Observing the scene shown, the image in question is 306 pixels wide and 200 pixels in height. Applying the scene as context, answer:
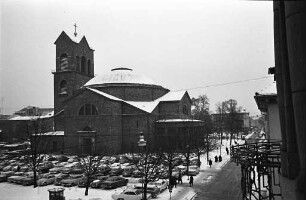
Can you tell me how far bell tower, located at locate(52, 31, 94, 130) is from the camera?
54031mm

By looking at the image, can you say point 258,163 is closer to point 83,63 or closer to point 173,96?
point 173,96

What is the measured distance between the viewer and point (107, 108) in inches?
1784

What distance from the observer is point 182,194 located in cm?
2173

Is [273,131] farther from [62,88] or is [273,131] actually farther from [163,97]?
[62,88]

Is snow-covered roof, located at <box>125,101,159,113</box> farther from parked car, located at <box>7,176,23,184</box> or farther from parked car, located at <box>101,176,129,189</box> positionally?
parked car, located at <box>7,176,23,184</box>

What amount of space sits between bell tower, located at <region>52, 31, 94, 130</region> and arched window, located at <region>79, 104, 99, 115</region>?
7.87m

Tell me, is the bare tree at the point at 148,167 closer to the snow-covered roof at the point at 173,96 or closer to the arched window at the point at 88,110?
the arched window at the point at 88,110

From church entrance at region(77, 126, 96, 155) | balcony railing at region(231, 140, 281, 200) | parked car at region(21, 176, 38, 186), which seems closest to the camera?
balcony railing at region(231, 140, 281, 200)

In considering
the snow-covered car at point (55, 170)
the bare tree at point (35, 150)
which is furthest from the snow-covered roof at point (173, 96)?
the snow-covered car at point (55, 170)

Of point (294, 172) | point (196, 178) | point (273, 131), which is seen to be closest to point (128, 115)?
point (196, 178)

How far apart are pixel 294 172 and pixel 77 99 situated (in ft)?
144

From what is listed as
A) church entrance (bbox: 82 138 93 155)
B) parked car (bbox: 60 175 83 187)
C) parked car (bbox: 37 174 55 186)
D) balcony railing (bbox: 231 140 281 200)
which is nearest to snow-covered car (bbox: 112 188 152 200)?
parked car (bbox: 60 175 83 187)

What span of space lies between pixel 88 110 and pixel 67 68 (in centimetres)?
1222

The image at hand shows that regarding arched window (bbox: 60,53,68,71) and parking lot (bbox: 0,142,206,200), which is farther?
arched window (bbox: 60,53,68,71)
